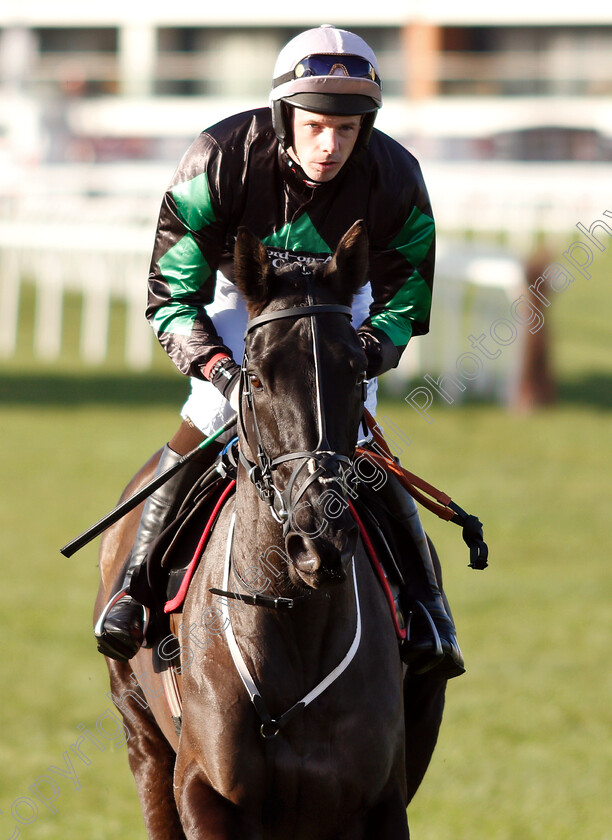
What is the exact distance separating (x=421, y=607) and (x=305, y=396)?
1.28 meters

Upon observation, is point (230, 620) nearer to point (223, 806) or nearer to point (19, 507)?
point (223, 806)

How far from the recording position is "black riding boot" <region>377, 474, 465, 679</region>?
162 inches

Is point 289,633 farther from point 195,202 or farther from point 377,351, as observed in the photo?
point 195,202

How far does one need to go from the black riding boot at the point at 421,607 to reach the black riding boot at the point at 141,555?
2.12ft

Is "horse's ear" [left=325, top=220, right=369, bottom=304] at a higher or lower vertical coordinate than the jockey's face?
lower

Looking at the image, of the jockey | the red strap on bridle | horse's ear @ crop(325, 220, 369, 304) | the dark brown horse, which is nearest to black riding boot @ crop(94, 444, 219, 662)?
the jockey

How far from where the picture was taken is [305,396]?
3.21 m

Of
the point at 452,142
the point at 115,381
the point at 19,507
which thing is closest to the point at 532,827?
the point at 19,507

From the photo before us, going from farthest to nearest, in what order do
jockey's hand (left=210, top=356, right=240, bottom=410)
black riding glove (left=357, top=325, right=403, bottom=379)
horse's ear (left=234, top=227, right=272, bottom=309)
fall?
black riding glove (left=357, top=325, right=403, bottom=379), jockey's hand (left=210, top=356, right=240, bottom=410), horse's ear (left=234, top=227, right=272, bottom=309)

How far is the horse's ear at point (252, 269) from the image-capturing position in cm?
342

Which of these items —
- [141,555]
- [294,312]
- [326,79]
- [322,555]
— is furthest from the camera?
[141,555]

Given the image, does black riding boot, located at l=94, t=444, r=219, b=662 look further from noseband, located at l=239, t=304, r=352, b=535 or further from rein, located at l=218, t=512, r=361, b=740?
noseband, located at l=239, t=304, r=352, b=535

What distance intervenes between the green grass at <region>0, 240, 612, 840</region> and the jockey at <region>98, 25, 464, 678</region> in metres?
2.89

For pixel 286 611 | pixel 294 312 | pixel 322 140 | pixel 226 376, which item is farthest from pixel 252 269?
pixel 286 611
